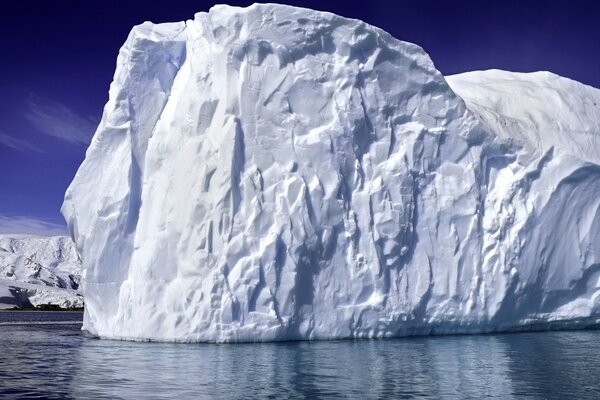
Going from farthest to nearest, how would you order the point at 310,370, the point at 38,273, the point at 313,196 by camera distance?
the point at 38,273 < the point at 313,196 < the point at 310,370

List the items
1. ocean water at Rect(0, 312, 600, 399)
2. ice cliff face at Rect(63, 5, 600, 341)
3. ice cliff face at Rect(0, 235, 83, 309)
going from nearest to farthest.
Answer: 1. ocean water at Rect(0, 312, 600, 399)
2. ice cliff face at Rect(63, 5, 600, 341)
3. ice cliff face at Rect(0, 235, 83, 309)

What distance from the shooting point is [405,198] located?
14.9 metres

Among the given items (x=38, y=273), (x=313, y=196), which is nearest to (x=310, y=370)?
(x=313, y=196)

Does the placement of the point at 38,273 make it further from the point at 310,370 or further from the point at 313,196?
the point at 310,370

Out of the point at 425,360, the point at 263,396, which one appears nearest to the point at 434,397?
the point at 263,396

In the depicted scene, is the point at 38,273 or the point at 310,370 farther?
the point at 38,273

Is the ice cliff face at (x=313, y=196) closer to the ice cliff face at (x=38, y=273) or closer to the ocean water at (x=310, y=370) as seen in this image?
the ocean water at (x=310, y=370)

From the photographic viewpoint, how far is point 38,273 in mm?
62188

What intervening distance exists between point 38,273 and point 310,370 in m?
58.9

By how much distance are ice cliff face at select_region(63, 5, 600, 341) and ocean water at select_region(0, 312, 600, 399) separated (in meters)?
1.10

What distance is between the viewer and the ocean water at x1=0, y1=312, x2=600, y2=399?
23.9ft

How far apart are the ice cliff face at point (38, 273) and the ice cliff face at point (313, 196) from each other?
13.2 m

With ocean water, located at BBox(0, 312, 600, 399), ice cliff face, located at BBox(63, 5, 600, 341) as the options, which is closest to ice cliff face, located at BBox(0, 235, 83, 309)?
ice cliff face, located at BBox(63, 5, 600, 341)

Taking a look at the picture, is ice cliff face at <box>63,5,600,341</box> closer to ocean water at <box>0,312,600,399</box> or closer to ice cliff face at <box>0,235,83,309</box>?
ocean water at <box>0,312,600,399</box>
